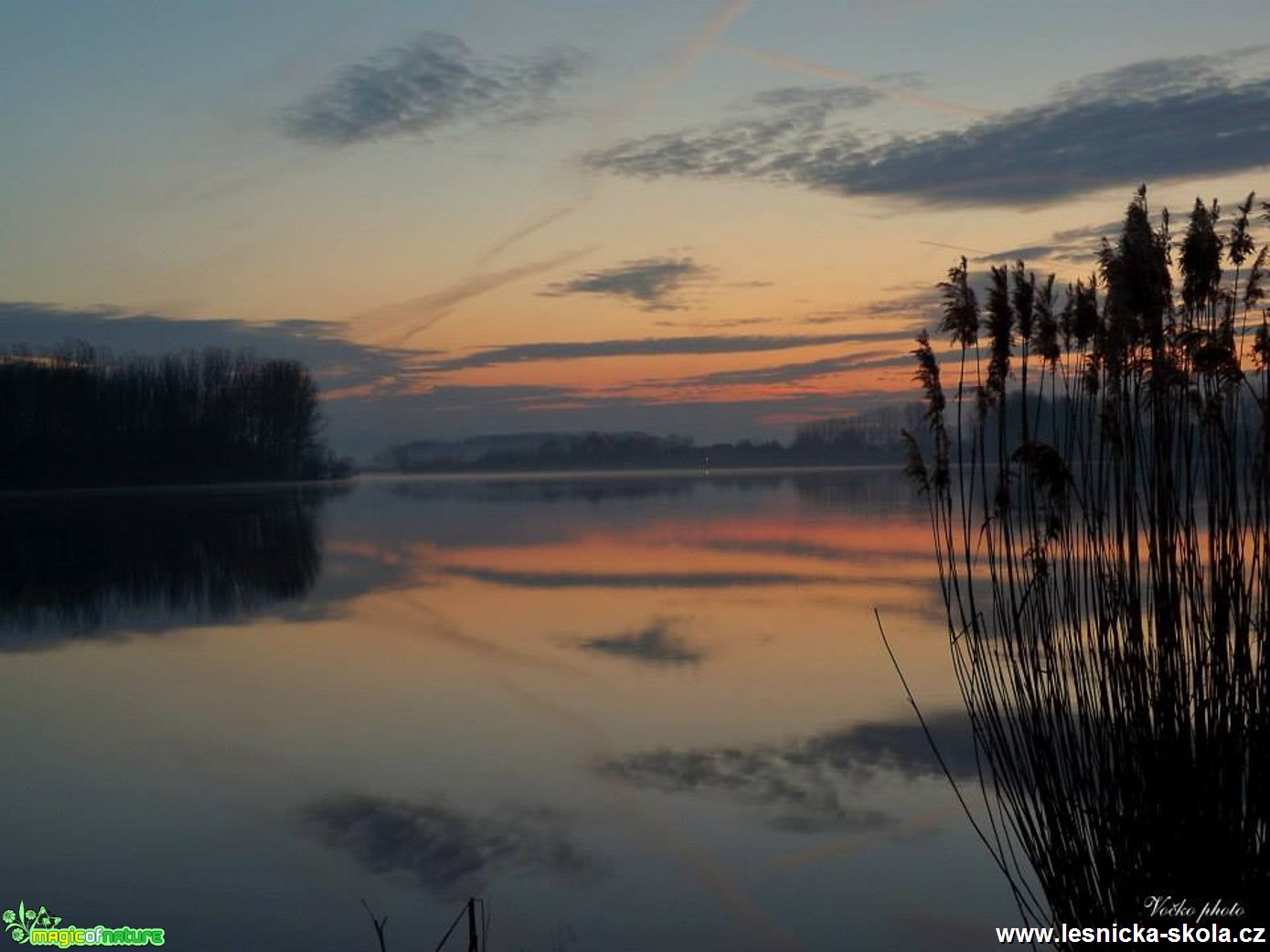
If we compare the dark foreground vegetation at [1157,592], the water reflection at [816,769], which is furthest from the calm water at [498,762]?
the dark foreground vegetation at [1157,592]

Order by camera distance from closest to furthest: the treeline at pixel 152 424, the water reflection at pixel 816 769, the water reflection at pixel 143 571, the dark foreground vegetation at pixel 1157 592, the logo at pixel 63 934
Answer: the dark foreground vegetation at pixel 1157 592
the logo at pixel 63 934
the water reflection at pixel 816 769
the water reflection at pixel 143 571
the treeline at pixel 152 424

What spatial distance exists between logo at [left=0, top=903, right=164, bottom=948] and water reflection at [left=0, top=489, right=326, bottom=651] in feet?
24.4

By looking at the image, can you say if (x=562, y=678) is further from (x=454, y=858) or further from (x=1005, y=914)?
(x=1005, y=914)

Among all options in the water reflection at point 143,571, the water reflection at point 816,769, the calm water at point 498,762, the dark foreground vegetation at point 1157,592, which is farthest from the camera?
the water reflection at point 143,571

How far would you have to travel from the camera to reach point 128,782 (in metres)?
7.15

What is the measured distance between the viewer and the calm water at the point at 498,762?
5.18 metres

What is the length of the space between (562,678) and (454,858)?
13.6 feet

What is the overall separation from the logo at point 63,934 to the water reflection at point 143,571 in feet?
24.4

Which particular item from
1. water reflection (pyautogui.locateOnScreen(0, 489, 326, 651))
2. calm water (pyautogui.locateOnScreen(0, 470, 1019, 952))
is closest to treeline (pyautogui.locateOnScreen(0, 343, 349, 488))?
water reflection (pyautogui.locateOnScreen(0, 489, 326, 651))

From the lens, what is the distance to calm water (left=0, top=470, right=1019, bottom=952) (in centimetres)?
518

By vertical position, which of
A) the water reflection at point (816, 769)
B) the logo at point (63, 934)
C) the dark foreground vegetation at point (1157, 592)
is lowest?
the water reflection at point (816, 769)

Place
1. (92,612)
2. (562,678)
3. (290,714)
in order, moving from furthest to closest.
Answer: (92,612)
(562,678)
(290,714)

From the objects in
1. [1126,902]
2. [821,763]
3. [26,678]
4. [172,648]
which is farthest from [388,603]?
[1126,902]

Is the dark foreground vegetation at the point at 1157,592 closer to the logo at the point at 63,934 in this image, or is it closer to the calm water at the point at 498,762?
the calm water at the point at 498,762
